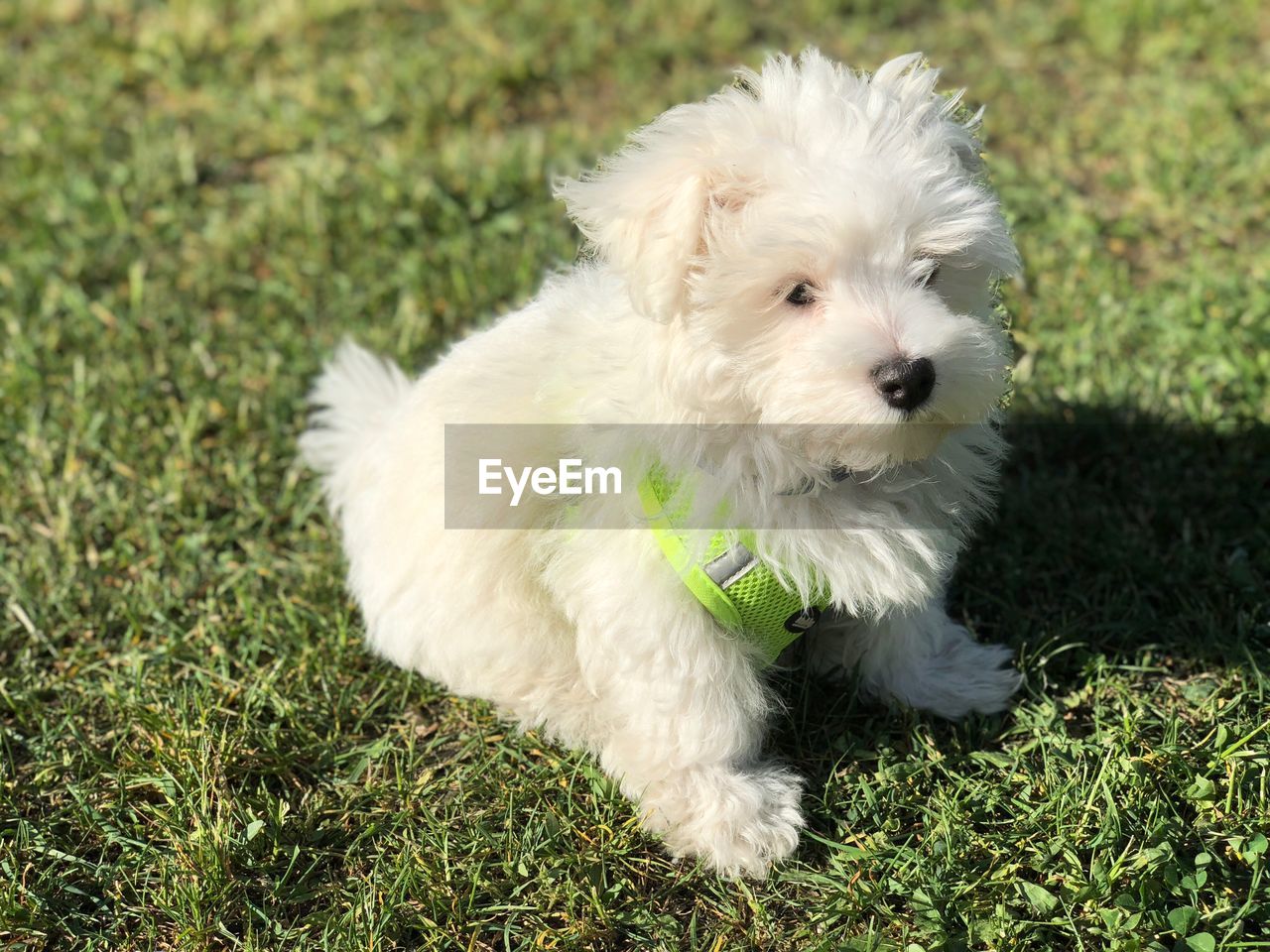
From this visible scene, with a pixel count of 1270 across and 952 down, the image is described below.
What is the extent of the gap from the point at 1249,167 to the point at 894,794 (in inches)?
140

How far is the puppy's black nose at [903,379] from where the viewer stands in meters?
2.23

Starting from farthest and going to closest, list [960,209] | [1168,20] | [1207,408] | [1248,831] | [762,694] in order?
1. [1168,20]
2. [1207,408]
3. [762,694]
4. [1248,831]
5. [960,209]

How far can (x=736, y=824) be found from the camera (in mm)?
2811

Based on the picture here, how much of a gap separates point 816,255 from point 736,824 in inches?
54.9

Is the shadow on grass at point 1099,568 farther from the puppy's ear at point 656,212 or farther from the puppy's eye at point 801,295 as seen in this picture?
the puppy's ear at point 656,212

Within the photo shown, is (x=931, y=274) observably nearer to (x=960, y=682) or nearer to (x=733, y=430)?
(x=733, y=430)

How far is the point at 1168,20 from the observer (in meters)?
6.01

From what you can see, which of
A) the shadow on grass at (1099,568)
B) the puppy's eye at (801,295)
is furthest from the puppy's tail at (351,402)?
the puppy's eye at (801,295)

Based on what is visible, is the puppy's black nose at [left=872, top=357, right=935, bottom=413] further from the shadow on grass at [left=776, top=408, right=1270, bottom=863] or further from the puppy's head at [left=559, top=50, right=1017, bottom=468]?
the shadow on grass at [left=776, top=408, right=1270, bottom=863]

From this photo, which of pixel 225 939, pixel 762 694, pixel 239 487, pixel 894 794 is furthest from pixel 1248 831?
pixel 239 487

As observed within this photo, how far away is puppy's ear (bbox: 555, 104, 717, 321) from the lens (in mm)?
2271

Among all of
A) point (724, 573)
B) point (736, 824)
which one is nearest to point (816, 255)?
point (724, 573)

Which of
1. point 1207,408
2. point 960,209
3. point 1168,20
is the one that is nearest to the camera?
point 960,209

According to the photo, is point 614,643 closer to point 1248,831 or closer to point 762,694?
Answer: point 762,694
